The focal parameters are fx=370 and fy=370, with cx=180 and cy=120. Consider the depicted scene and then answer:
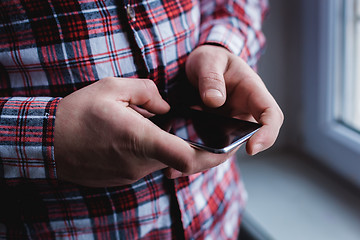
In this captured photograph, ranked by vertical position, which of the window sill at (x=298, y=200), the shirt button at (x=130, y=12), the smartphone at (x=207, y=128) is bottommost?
the window sill at (x=298, y=200)

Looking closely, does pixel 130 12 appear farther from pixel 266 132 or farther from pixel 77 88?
pixel 266 132

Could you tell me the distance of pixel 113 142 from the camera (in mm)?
479

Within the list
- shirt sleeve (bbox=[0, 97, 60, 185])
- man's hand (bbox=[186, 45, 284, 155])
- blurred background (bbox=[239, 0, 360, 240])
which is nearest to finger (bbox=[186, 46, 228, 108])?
man's hand (bbox=[186, 45, 284, 155])

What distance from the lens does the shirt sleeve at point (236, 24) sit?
27.1 inches

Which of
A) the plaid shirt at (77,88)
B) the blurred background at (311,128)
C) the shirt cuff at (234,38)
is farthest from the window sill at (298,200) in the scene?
the shirt cuff at (234,38)

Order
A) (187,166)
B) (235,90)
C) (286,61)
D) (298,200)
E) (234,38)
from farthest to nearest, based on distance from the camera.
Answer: (286,61), (298,200), (234,38), (235,90), (187,166)

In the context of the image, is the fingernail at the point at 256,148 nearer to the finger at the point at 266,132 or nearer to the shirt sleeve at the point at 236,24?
the finger at the point at 266,132

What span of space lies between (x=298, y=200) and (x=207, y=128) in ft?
1.51

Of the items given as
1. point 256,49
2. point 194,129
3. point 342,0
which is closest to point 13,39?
point 194,129

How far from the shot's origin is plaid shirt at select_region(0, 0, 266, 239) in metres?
0.52

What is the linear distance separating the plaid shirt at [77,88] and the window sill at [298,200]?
0.80ft

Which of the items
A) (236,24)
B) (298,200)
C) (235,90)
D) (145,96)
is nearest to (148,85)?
(145,96)

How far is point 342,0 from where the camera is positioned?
813mm

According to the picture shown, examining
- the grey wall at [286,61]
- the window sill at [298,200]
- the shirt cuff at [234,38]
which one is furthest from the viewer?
the grey wall at [286,61]
